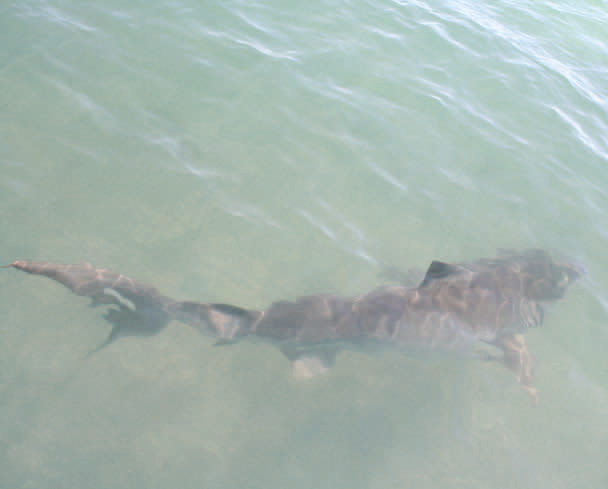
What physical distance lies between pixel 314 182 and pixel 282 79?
2.87 meters

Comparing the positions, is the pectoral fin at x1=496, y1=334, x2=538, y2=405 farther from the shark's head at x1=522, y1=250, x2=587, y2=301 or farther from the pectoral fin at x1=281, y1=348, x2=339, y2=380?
the pectoral fin at x1=281, y1=348, x2=339, y2=380

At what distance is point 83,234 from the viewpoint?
5887 millimetres

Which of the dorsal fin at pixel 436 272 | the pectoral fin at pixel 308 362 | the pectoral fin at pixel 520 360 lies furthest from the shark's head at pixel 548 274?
the pectoral fin at pixel 308 362

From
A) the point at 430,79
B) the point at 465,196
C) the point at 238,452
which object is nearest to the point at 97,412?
the point at 238,452

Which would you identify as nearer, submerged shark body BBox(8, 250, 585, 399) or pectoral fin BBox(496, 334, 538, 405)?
submerged shark body BBox(8, 250, 585, 399)

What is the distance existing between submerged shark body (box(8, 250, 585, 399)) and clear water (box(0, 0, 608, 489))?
0.64 ft

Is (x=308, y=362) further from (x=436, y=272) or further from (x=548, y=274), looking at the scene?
(x=548, y=274)

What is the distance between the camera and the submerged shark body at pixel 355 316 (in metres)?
5.25

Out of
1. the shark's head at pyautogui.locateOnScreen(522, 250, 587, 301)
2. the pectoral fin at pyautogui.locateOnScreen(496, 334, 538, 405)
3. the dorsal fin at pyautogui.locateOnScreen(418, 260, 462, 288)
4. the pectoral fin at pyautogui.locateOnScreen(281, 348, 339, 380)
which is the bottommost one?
the pectoral fin at pyautogui.locateOnScreen(281, 348, 339, 380)

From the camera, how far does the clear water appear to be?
4.62 metres

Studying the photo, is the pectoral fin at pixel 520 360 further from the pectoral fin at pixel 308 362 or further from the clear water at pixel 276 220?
the pectoral fin at pixel 308 362

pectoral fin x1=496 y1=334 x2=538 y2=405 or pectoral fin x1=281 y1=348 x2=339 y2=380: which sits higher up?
pectoral fin x1=496 y1=334 x2=538 y2=405

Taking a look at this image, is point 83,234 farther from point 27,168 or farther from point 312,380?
point 312,380

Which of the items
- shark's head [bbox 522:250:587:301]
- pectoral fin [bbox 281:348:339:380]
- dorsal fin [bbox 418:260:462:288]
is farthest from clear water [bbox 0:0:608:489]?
dorsal fin [bbox 418:260:462:288]
